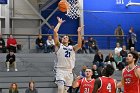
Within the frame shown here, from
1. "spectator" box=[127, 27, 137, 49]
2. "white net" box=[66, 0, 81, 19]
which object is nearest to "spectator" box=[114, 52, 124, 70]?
"spectator" box=[127, 27, 137, 49]

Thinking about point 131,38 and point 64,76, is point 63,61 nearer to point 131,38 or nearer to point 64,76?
point 64,76

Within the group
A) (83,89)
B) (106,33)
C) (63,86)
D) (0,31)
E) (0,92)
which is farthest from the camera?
(106,33)

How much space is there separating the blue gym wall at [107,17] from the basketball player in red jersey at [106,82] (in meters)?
19.3

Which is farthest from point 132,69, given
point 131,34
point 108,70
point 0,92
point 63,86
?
point 131,34

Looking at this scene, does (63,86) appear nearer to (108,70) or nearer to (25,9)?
(108,70)

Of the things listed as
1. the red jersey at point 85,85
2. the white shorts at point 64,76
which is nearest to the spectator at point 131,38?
the white shorts at point 64,76

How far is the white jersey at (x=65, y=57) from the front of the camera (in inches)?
365

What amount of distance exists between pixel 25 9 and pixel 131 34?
721 centimetres

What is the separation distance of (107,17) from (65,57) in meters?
17.9

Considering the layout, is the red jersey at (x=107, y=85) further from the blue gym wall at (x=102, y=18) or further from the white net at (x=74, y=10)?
the blue gym wall at (x=102, y=18)

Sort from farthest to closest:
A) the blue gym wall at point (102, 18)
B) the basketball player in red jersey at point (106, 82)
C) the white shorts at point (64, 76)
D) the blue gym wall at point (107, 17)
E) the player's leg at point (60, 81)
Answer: the blue gym wall at point (107, 17), the blue gym wall at point (102, 18), the white shorts at point (64, 76), the player's leg at point (60, 81), the basketball player in red jersey at point (106, 82)

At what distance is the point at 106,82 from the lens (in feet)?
22.4

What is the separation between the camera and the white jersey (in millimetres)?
9281

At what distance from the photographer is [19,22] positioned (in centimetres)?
2572
